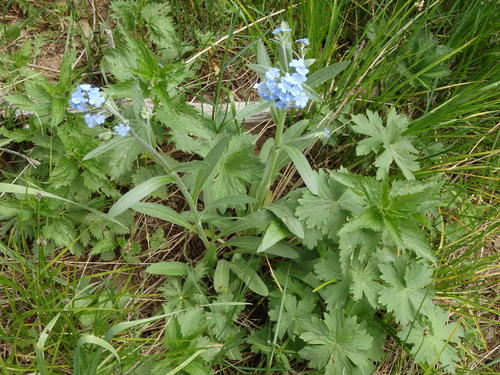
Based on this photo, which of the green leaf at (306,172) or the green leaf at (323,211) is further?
the green leaf at (323,211)

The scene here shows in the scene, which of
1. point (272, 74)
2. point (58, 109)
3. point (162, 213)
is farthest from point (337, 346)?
point (58, 109)

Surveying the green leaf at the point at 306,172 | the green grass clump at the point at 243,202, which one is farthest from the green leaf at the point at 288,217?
the green leaf at the point at 306,172

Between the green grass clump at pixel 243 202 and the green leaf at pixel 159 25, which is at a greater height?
the green leaf at pixel 159 25

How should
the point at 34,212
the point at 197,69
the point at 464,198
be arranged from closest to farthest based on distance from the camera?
→ the point at 34,212 → the point at 464,198 → the point at 197,69

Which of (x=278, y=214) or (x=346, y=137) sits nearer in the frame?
(x=278, y=214)

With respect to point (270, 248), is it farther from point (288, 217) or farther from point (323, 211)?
point (323, 211)

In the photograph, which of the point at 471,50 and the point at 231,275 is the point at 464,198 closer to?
the point at 471,50

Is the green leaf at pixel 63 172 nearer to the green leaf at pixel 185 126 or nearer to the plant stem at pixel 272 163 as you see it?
the green leaf at pixel 185 126

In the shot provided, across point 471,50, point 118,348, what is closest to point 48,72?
point 118,348
